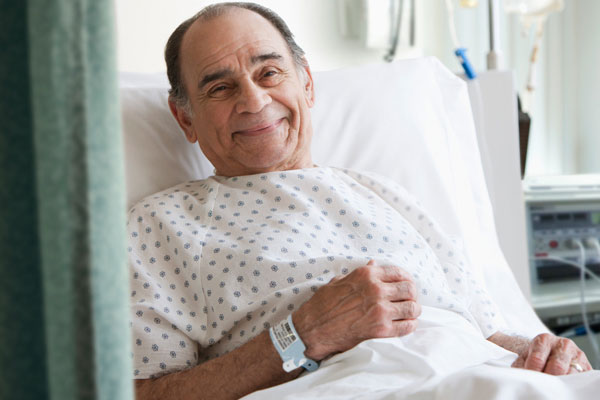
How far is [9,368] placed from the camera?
0.26 meters

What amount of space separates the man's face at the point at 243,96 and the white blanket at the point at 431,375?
1.42ft

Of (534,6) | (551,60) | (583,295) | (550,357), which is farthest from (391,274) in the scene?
(551,60)

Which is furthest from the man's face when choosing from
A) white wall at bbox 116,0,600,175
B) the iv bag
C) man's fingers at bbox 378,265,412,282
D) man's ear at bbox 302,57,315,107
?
the iv bag

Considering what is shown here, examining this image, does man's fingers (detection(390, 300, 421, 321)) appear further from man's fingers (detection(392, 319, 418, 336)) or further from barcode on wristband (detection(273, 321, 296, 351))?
barcode on wristband (detection(273, 321, 296, 351))

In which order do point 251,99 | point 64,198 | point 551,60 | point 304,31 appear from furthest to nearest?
point 551,60 < point 304,31 < point 251,99 < point 64,198

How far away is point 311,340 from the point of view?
87cm

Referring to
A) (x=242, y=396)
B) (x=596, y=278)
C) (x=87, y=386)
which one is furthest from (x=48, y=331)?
(x=596, y=278)

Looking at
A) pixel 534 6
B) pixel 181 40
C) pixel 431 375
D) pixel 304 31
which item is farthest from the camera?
pixel 534 6

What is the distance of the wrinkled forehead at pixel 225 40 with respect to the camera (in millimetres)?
1165

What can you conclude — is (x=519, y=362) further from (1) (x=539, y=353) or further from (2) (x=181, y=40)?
(2) (x=181, y=40)

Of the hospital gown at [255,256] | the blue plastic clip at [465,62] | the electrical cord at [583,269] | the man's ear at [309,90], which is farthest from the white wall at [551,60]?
the hospital gown at [255,256]

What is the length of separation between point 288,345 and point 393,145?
681 mm

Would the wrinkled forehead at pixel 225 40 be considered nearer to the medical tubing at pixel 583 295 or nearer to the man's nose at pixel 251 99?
the man's nose at pixel 251 99

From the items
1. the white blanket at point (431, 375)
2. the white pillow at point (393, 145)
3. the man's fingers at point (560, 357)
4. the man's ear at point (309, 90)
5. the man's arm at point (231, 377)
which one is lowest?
the man's fingers at point (560, 357)
